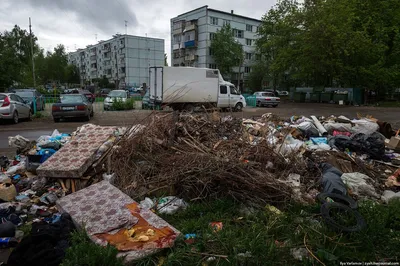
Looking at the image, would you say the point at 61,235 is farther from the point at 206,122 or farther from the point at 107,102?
the point at 107,102

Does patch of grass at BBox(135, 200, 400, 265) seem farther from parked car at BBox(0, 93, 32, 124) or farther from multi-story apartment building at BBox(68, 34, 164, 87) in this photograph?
multi-story apartment building at BBox(68, 34, 164, 87)

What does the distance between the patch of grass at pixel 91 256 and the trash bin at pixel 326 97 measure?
32598 mm

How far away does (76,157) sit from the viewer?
5285mm

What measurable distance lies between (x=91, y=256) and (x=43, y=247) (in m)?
0.59

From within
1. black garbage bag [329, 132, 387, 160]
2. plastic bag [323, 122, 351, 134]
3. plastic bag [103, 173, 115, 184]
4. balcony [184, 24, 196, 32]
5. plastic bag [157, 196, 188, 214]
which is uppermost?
balcony [184, 24, 196, 32]

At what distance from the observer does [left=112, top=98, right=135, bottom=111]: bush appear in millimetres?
20750

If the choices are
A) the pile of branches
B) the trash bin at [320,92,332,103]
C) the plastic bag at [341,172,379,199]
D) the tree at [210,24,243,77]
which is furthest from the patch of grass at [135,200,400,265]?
the tree at [210,24,243,77]

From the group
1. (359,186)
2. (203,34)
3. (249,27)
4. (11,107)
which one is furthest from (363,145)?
(249,27)

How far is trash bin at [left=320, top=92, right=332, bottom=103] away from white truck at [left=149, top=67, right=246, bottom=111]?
669 inches

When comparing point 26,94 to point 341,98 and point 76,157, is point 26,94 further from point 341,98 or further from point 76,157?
point 341,98

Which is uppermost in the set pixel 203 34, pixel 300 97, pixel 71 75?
pixel 203 34

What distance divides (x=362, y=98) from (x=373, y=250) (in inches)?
1247

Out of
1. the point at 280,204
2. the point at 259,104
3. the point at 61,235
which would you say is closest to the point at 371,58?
the point at 259,104

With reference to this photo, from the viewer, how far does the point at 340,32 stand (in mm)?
26859
